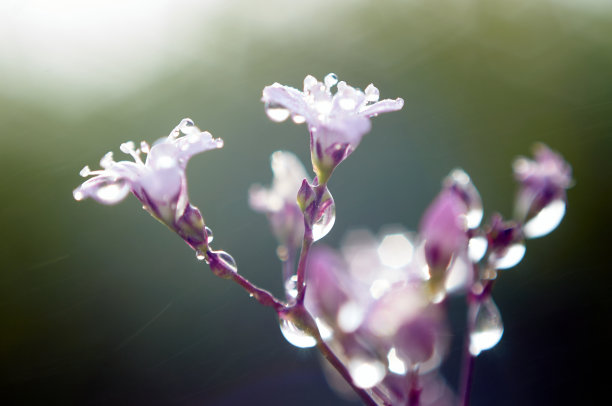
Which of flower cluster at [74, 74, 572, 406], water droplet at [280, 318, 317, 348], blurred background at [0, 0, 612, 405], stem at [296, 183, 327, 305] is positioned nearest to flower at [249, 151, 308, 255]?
flower cluster at [74, 74, 572, 406]

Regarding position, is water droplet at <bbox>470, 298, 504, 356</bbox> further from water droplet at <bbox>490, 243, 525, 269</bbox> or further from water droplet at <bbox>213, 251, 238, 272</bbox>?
water droplet at <bbox>213, 251, 238, 272</bbox>

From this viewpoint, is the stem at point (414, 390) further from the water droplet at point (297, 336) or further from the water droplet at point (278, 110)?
the water droplet at point (278, 110)

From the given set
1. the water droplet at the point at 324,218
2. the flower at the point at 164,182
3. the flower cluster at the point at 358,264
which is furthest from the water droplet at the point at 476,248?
the flower at the point at 164,182

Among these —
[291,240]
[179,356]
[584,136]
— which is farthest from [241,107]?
[291,240]

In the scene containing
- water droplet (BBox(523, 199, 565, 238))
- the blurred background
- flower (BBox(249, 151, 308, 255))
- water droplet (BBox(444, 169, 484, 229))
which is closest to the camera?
water droplet (BBox(444, 169, 484, 229))

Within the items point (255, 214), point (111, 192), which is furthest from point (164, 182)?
point (255, 214)

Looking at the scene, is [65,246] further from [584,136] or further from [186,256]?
[584,136]

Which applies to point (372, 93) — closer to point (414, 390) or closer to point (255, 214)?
point (414, 390)
